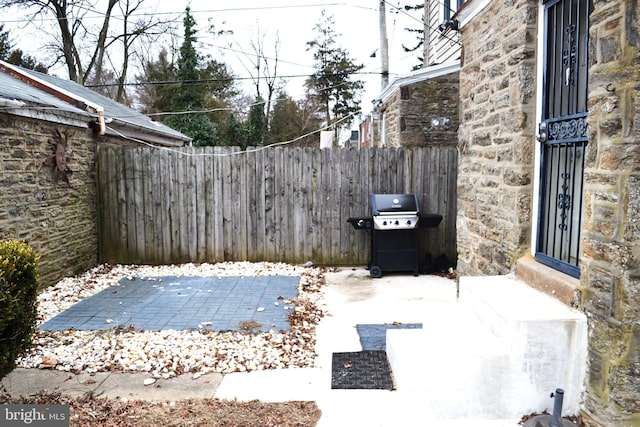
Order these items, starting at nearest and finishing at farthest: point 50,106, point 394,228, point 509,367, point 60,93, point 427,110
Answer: point 509,367
point 50,106
point 394,228
point 60,93
point 427,110

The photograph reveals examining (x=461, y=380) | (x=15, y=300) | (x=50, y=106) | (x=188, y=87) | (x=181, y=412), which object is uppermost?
(x=188, y=87)

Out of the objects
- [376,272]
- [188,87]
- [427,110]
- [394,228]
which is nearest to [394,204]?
[394,228]

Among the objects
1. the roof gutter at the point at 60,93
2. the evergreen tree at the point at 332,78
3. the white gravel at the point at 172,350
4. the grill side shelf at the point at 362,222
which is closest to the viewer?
the white gravel at the point at 172,350

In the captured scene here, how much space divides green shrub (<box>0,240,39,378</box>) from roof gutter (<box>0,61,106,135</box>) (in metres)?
4.56

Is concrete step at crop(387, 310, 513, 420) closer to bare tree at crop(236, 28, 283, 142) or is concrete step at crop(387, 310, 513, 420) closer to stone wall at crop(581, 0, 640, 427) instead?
stone wall at crop(581, 0, 640, 427)

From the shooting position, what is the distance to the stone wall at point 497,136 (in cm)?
346

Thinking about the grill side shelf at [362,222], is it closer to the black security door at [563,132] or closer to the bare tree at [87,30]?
the black security door at [563,132]

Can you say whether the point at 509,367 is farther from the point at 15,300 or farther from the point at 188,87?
→ the point at 188,87

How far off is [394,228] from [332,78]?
16491 millimetres

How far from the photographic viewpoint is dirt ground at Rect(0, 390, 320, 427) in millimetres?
2719

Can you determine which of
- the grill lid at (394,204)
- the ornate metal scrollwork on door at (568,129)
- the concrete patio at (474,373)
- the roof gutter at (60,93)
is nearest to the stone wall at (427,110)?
the grill lid at (394,204)

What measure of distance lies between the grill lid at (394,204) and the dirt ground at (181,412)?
12.3 ft

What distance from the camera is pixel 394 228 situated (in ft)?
20.8

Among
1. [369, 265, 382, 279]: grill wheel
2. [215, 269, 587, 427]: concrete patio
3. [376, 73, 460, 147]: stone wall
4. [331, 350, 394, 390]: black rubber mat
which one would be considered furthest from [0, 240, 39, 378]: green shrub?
[376, 73, 460, 147]: stone wall
